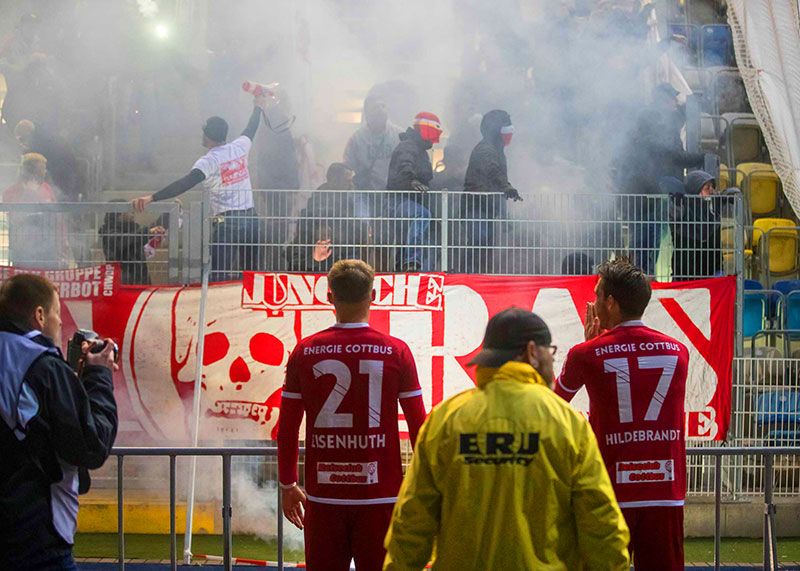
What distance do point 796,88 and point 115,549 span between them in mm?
6214

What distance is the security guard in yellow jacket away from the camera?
3293 mm

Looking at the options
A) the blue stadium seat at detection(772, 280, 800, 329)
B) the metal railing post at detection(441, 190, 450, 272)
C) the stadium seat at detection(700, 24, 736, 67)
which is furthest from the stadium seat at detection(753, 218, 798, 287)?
A: the metal railing post at detection(441, 190, 450, 272)

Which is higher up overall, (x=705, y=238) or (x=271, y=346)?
(x=705, y=238)

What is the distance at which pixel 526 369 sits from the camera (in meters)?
3.44

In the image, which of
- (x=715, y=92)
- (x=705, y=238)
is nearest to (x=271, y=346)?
(x=705, y=238)

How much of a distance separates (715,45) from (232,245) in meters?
8.60

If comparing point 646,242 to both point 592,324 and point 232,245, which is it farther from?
point 592,324

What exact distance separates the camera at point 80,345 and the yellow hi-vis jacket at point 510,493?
4.87ft

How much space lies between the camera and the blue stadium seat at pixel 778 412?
341 inches

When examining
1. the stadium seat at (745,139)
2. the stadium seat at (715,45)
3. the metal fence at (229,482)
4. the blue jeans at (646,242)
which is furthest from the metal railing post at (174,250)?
the stadium seat at (715,45)

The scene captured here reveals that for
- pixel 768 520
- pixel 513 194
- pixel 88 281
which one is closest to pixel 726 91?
pixel 513 194

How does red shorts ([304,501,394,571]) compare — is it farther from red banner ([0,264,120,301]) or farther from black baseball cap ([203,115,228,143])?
black baseball cap ([203,115,228,143])

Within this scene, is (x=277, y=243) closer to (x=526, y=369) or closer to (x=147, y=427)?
(x=147, y=427)

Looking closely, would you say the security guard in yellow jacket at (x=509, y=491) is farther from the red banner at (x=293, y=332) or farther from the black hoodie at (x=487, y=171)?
the black hoodie at (x=487, y=171)
